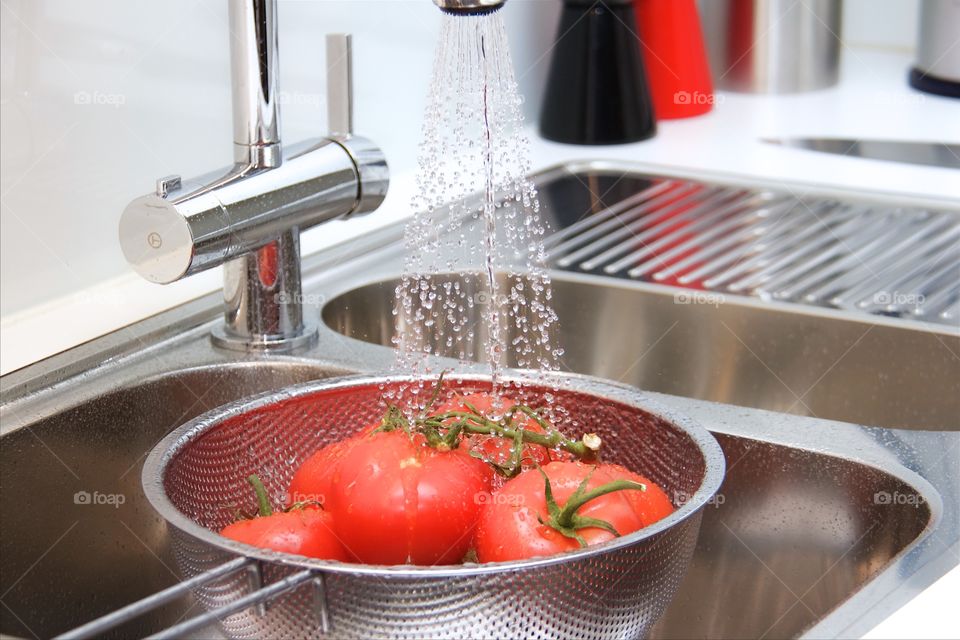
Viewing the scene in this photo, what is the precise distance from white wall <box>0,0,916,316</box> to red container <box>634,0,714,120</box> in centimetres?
47

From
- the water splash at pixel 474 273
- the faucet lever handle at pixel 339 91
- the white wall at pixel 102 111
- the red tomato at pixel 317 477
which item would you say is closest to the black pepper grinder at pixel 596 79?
the water splash at pixel 474 273

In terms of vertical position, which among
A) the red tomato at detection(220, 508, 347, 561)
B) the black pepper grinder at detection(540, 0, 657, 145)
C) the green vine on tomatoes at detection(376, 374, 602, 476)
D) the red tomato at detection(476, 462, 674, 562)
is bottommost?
the red tomato at detection(220, 508, 347, 561)

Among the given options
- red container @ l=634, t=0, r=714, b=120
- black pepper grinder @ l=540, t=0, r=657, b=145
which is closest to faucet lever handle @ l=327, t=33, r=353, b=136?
black pepper grinder @ l=540, t=0, r=657, b=145

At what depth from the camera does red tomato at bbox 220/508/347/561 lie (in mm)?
655

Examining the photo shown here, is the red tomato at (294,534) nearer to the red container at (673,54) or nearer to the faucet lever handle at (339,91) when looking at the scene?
the faucet lever handle at (339,91)

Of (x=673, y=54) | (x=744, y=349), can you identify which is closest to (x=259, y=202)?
(x=744, y=349)

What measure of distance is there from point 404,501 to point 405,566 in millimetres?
63

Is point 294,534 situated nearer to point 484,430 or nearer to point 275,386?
point 484,430

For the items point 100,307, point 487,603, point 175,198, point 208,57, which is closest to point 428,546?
point 487,603

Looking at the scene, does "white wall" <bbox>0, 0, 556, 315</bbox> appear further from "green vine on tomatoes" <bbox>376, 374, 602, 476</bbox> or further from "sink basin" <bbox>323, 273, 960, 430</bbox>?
"green vine on tomatoes" <bbox>376, 374, 602, 476</bbox>

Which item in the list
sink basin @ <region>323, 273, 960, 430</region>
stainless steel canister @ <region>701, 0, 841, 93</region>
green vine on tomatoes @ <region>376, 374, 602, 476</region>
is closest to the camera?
green vine on tomatoes @ <region>376, 374, 602, 476</region>

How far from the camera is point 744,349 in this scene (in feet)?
3.90

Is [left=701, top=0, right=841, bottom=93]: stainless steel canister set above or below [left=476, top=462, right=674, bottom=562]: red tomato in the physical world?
above

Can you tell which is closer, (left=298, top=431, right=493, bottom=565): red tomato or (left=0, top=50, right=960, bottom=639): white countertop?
(left=298, top=431, right=493, bottom=565): red tomato
